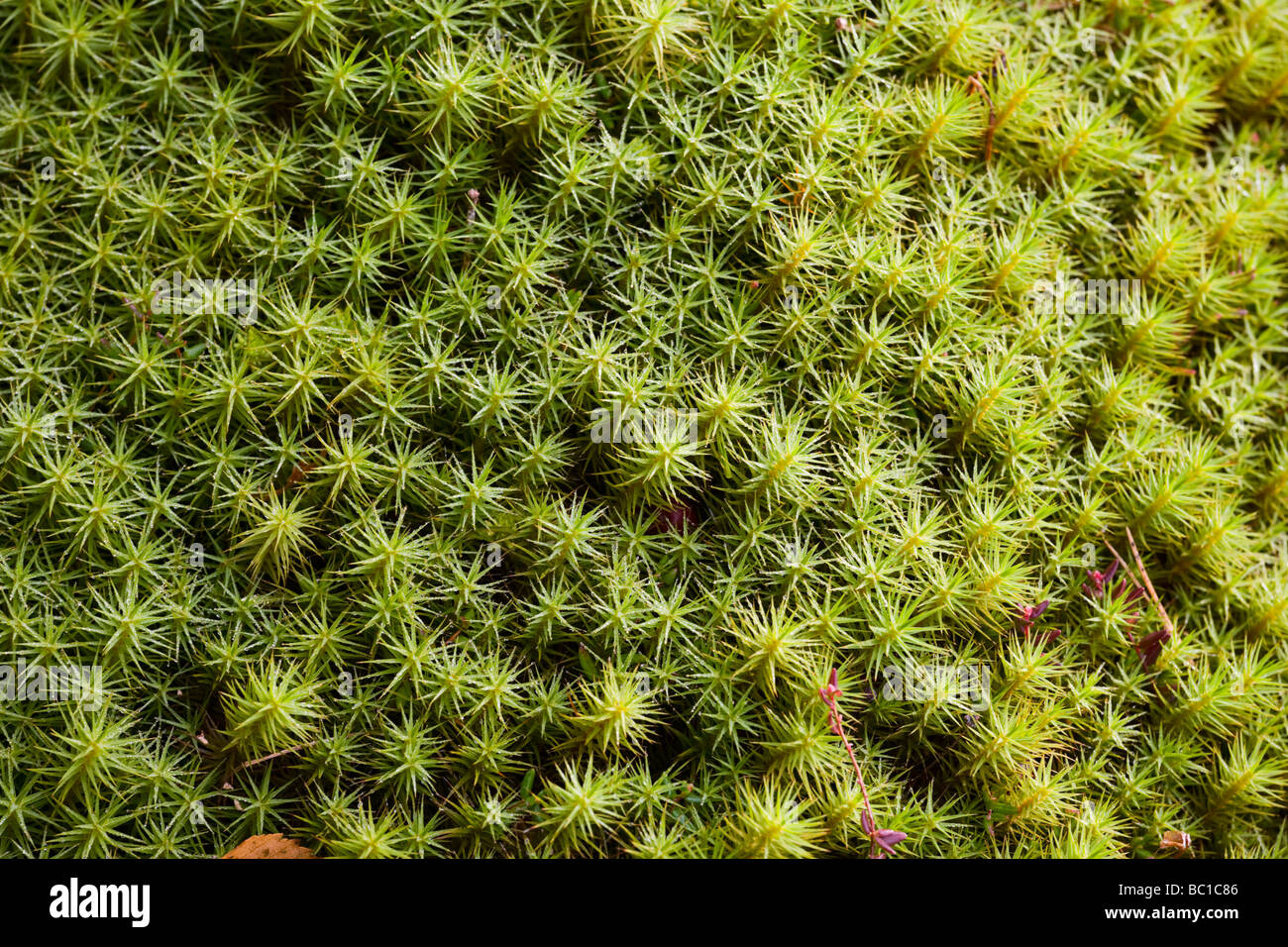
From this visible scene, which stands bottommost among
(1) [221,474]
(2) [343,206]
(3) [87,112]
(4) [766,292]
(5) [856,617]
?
(5) [856,617]

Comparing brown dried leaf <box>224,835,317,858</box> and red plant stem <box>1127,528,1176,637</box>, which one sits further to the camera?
red plant stem <box>1127,528,1176,637</box>

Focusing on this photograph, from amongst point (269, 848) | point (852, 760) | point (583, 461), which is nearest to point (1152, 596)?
point (852, 760)

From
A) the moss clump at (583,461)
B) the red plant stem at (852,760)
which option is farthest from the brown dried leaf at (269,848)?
the red plant stem at (852,760)

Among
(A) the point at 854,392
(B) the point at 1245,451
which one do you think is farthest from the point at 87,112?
(B) the point at 1245,451

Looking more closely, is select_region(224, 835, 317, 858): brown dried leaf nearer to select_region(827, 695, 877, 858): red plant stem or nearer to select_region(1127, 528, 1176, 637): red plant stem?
select_region(827, 695, 877, 858): red plant stem

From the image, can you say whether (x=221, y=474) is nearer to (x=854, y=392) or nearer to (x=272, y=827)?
(x=272, y=827)

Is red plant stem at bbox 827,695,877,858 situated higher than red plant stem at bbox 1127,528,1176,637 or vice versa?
red plant stem at bbox 1127,528,1176,637

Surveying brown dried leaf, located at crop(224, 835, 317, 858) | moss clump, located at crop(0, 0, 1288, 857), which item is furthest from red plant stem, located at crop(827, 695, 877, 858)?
brown dried leaf, located at crop(224, 835, 317, 858)
